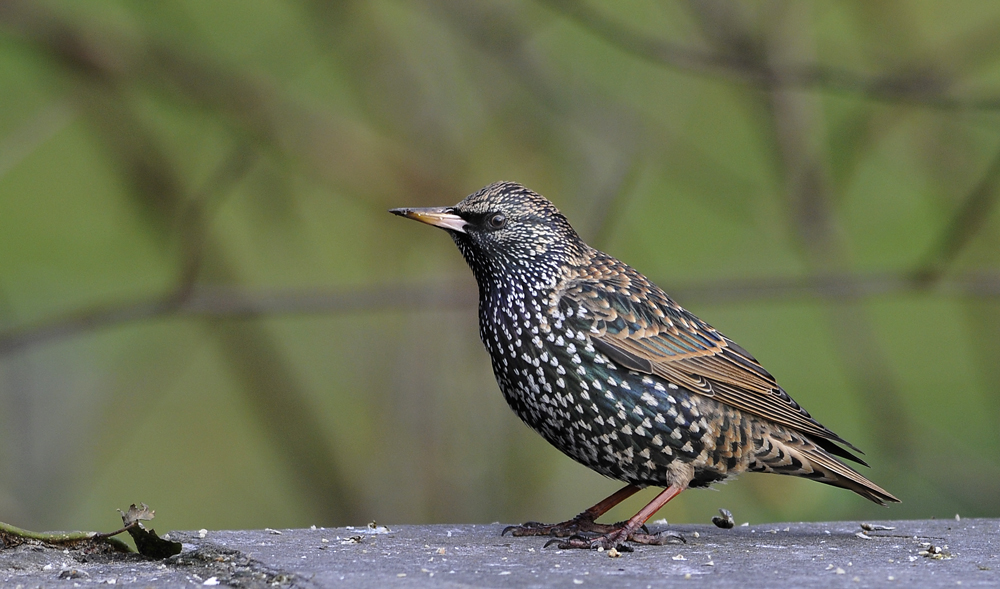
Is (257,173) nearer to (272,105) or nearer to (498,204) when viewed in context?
(272,105)

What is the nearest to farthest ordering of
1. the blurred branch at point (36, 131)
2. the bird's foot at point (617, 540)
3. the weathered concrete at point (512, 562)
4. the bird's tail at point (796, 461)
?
the weathered concrete at point (512, 562), the bird's foot at point (617, 540), the bird's tail at point (796, 461), the blurred branch at point (36, 131)

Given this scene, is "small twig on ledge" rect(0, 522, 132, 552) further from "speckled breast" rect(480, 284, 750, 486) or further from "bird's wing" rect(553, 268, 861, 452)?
"bird's wing" rect(553, 268, 861, 452)

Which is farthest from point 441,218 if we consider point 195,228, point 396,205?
point 396,205

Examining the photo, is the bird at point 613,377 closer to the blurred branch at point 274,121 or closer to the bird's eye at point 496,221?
the bird's eye at point 496,221

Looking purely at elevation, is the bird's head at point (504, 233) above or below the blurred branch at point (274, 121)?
below

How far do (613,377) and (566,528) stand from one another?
514 millimetres

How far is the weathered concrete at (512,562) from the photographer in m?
2.64

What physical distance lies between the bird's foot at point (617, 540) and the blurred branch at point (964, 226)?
5.51ft

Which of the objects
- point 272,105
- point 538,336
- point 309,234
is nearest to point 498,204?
point 538,336

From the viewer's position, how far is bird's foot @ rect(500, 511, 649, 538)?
146 inches

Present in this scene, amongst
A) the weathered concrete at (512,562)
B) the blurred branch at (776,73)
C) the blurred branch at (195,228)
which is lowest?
the weathered concrete at (512,562)

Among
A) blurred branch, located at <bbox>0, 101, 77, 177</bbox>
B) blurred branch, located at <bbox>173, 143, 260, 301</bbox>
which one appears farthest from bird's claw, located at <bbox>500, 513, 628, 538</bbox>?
blurred branch, located at <bbox>0, 101, 77, 177</bbox>

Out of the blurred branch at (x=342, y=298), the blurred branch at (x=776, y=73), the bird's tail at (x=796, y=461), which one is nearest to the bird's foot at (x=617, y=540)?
the bird's tail at (x=796, y=461)

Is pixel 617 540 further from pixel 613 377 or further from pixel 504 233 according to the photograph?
pixel 504 233
